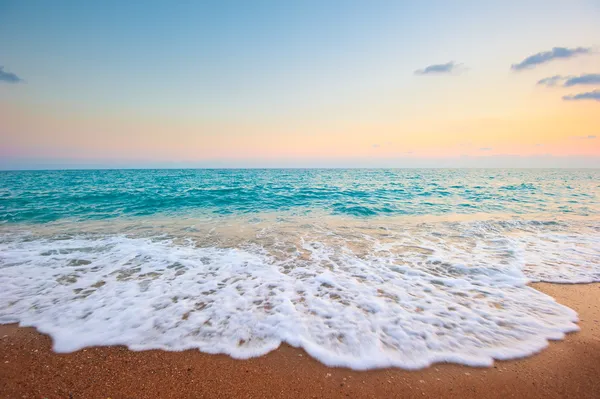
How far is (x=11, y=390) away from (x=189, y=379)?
5.81 feet

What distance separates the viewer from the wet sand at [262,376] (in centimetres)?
260

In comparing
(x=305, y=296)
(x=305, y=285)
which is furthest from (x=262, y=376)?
(x=305, y=285)

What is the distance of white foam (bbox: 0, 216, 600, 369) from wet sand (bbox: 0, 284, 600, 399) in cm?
16

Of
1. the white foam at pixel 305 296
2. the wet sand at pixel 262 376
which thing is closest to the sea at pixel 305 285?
the white foam at pixel 305 296

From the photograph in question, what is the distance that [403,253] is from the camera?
6969mm

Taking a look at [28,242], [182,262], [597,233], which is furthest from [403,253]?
[28,242]

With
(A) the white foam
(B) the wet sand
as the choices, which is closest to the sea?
(A) the white foam

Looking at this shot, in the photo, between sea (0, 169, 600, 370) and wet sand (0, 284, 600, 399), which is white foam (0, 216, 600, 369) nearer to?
sea (0, 169, 600, 370)

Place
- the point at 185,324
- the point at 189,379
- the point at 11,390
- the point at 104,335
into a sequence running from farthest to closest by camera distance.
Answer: the point at 185,324
the point at 104,335
the point at 189,379
the point at 11,390

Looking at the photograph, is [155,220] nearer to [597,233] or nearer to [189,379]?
[189,379]

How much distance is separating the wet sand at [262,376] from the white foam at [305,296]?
0.16 m

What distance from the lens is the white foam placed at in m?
3.34

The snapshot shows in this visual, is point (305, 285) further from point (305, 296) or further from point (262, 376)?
point (262, 376)

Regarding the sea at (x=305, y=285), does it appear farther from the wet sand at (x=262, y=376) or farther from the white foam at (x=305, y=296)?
the wet sand at (x=262, y=376)
